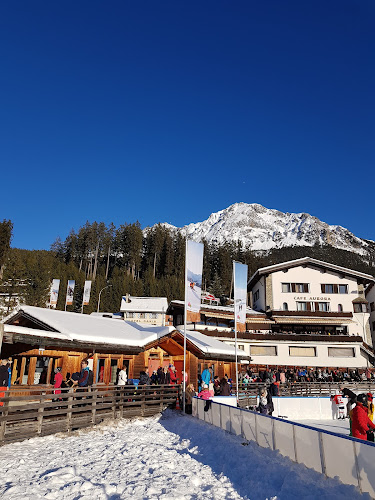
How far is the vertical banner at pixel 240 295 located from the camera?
2142cm

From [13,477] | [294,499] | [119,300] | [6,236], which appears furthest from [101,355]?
[119,300]

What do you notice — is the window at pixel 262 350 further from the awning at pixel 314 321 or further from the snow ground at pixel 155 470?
the snow ground at pixel 155 470

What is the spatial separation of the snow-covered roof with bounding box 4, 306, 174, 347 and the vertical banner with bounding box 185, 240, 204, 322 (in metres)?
4.11

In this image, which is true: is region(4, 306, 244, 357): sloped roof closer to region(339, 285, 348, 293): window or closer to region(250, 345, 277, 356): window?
region(250, 345, 277, 356): window

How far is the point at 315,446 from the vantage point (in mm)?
7016

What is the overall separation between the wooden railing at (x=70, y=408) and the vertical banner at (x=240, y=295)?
5726 mm

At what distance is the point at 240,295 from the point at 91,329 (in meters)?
8.50

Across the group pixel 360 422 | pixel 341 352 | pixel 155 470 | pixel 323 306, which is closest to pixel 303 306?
pixel 323 306

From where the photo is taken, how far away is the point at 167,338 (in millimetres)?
22234

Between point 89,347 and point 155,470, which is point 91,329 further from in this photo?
point 155,470

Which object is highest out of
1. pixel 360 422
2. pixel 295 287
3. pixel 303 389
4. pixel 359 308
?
pixel 295 287

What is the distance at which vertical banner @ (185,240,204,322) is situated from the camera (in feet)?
60.0

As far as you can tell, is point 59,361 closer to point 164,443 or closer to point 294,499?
point 164,443

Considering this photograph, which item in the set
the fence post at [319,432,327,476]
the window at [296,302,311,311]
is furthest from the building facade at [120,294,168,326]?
the fence post at [319,432,327,476]
